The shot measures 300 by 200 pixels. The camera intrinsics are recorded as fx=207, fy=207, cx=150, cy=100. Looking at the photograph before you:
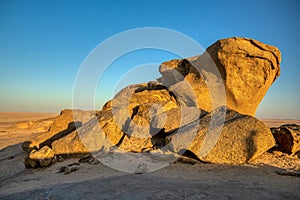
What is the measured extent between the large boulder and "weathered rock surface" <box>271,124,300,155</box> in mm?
3468

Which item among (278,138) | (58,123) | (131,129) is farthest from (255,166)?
(58,123)

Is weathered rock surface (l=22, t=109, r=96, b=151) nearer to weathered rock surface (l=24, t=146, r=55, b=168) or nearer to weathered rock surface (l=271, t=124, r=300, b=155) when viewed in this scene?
weathered rock surface (l=24, t=146, r=55, b=168)

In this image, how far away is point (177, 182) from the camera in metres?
5.46

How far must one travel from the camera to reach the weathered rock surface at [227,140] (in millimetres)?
7234

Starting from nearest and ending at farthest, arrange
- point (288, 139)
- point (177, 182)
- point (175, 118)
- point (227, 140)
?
point (177, 182) → point (227, 140) → point (288, 139) → point (175, 118)

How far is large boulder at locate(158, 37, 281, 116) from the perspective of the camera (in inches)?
440

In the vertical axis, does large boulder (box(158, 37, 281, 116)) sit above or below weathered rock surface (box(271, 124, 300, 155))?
above

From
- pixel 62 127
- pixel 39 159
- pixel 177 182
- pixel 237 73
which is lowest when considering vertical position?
pixel 39 159

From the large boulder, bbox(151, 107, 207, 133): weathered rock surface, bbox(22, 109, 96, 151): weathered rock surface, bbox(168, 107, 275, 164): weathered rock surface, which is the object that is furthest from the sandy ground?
the large boulder

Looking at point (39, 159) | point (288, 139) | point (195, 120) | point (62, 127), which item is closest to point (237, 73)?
point (195, 120)

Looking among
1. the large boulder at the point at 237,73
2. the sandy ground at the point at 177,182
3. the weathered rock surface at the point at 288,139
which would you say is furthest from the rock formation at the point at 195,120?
the weathered rock surface at the point at 288,139

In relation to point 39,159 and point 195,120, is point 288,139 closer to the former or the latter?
point 195,120

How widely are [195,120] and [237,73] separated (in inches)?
168

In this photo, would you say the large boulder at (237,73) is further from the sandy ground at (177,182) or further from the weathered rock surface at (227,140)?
the sandy ground at (177,182)
